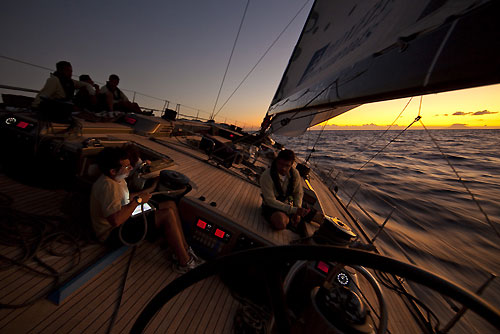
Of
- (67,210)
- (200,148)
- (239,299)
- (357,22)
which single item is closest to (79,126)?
(67,210)

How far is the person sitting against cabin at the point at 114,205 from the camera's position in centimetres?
179

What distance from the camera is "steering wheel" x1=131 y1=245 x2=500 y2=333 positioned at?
18.2 inches

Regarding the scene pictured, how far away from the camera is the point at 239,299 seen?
2191 mm

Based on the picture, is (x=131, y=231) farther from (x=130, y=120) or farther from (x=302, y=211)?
(x=130, y=120)

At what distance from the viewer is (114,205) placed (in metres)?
1.81

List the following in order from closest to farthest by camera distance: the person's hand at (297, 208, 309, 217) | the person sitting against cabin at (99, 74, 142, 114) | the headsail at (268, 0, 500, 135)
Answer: the headsail at (268, 0, 500, 135) < the person's hand at (297, 208, 309, 217) < the person sitting against cabin at (99, 74, 142, 114)

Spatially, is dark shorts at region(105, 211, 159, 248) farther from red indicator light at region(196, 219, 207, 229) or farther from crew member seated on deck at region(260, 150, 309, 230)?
crew member seated on deck at region(260, 150, 309, 230)

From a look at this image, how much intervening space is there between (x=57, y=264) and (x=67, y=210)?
0.59m

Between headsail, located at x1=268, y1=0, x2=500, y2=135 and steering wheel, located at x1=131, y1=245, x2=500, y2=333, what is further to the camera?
headsail, located at x1=268, y1=0, x2=500, y2=135

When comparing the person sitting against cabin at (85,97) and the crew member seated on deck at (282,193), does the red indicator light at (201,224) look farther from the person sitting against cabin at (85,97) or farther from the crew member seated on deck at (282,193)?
the person sitting against cabin at (85,97)

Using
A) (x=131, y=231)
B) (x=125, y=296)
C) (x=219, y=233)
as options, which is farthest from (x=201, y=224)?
(x=125, y=296)

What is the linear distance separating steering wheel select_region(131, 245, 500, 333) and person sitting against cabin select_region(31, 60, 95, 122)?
3.56m

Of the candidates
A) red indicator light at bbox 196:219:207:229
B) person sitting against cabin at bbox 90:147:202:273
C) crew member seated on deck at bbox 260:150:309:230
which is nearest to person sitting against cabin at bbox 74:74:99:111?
person sitting against cabin at bbox 90:147:202:273

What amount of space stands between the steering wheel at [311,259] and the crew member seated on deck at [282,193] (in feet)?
6.53
